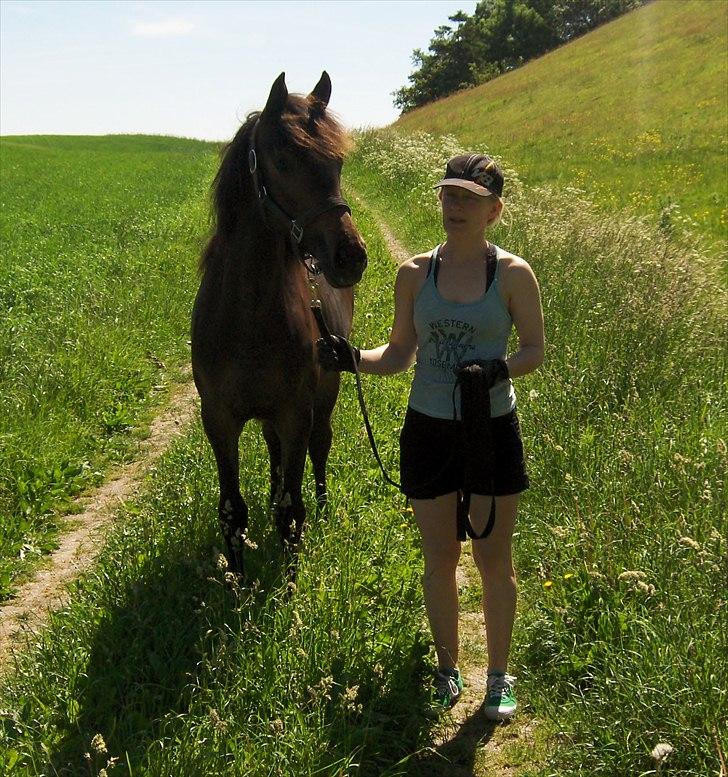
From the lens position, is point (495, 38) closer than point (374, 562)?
No

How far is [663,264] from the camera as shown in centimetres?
658

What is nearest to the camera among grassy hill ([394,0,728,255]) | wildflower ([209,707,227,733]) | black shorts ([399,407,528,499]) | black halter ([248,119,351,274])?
wildflower ([209,707,227,733])

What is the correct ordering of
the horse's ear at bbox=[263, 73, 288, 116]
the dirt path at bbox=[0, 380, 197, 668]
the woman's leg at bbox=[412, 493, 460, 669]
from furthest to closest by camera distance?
1. the dirt path at bbox=[0, 380, 197, 668]
2. the horse's ear at bbox=[263, 73, 288, 116]
3. the woman's leg at bbox=[412, 493, 460, 669]

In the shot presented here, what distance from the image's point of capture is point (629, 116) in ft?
96.4

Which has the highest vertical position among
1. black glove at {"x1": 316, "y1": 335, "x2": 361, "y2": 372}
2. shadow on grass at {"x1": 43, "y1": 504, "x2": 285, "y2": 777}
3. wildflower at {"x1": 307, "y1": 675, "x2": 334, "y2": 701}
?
black glove at {"x1": 316, "y1": 335, "x2": 361, "y2": 372}

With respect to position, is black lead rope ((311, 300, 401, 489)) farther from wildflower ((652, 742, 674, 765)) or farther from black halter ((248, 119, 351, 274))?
wildflower ((652, 742, 674, 765))

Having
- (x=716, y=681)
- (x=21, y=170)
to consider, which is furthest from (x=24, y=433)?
(x=21, y=170)

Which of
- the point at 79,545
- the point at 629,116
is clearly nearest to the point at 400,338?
the point at 79,545

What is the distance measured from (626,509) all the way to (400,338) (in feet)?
4.96

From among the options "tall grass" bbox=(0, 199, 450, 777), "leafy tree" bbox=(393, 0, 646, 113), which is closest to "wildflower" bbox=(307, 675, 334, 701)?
"tall grass" bbox=(0, 199, 450, 777)

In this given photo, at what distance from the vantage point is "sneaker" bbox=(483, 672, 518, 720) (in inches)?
127

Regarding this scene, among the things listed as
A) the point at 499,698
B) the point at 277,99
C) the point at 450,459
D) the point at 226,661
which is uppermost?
the point at 277,99

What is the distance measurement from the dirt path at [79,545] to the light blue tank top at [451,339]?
6.54 ft

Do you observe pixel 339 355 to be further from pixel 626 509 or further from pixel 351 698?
pixel 626 509
